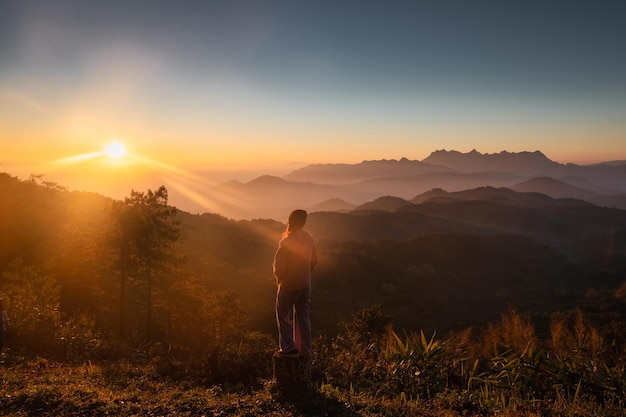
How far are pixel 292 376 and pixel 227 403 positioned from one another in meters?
1.15

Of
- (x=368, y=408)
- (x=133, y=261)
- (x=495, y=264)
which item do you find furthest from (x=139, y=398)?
(x=495, y=264)

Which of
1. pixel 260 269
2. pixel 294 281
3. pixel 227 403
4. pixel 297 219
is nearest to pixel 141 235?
pixel 227 403

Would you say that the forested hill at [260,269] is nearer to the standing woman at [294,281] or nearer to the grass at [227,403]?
the grass at [227,403]

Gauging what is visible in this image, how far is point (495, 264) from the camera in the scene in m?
151

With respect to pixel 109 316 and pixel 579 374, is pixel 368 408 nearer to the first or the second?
pixel 579 374

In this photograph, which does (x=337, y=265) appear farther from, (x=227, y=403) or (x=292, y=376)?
(x=227, y=403)

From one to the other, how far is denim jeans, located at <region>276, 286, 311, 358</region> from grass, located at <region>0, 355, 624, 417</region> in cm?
79

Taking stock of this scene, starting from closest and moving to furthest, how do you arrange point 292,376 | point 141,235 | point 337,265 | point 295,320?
point 292,376, point 295,320, point 141,235, point 337,265

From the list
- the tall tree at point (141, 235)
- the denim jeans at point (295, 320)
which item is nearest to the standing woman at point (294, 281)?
the denim jeans at point (295, 320)

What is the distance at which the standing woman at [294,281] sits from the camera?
6.91m

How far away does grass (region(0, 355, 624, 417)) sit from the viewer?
20.6ft

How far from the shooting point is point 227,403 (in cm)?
671

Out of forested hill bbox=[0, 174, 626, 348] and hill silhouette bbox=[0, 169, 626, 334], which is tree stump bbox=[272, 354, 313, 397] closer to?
forested hill bbox=[0, 174, 626, 348]

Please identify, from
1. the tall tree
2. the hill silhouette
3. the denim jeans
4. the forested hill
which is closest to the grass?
the denim jeans
